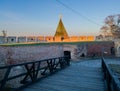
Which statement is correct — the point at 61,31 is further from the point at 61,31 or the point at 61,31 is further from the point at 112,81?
the point at 112,81

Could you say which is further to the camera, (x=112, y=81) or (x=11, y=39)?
(x=11, y=39)

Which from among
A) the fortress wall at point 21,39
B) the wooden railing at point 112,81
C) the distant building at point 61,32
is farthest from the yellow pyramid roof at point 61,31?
the wooden railing at point 112,81

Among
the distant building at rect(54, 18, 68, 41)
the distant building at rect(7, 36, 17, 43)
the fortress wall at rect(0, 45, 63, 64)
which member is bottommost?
the fortress wall at rect(0, 45, 63, 64)

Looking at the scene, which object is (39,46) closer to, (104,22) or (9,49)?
(9,49)

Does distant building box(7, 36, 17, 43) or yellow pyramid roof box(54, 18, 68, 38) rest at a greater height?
yellow pyramid roof box(54, 18, 68, 38)

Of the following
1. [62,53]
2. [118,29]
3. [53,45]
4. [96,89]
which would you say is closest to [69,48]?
[62,53]

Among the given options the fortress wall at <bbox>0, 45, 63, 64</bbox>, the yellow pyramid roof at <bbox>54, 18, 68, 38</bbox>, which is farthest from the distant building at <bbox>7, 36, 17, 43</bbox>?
the yellow pyramid roof at <bbox>54, 18, 68, 38</bbox>

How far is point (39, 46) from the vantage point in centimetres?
1511

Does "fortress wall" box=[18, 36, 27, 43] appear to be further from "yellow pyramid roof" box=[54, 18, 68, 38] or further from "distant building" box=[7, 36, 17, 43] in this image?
"yellow pyramid roof" box=[54, 18, 68, 38]

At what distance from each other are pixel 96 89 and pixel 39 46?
35.1ft

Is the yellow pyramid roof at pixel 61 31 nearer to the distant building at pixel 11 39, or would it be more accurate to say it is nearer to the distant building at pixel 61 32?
the distant building at pixel 61 32


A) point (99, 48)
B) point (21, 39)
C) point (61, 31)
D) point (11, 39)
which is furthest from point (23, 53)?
point (61, 31)

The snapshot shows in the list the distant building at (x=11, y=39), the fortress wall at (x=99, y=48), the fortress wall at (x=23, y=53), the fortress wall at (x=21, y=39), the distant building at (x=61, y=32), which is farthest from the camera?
the distant building at (x=61, y=32)

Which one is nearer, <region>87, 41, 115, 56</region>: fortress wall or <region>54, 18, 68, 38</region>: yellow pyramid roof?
<region>87, 41, 115, 56</region>: fortress wall
